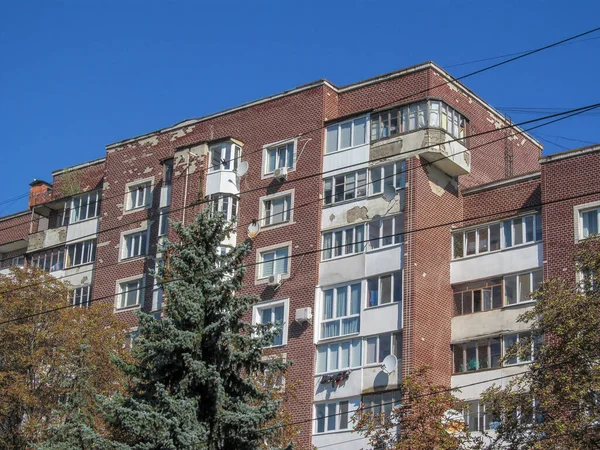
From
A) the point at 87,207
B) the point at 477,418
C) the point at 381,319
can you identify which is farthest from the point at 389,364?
the point at 87,207

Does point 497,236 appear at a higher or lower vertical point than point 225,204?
lower

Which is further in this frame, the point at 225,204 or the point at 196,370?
the point at 225,204

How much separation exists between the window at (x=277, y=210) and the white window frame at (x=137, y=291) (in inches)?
280

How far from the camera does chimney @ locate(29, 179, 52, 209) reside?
6253cm

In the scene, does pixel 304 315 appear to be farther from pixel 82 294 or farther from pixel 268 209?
pixel 82 294

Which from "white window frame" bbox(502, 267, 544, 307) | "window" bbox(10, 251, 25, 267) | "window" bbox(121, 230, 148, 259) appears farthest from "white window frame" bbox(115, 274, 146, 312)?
"white window frame" bbox(502, 267, 544, 307)

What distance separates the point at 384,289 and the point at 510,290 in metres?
4.83

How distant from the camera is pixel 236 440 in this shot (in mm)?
29312

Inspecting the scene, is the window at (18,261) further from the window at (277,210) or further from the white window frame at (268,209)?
the window at (277,210)

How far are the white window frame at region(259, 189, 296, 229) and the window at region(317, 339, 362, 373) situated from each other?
609cm

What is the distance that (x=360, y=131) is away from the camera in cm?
4856

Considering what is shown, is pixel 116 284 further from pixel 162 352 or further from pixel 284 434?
pixel 162 352

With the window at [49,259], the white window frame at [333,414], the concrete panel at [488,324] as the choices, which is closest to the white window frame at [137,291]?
the window at [49,259]

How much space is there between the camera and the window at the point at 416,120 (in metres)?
46.8
